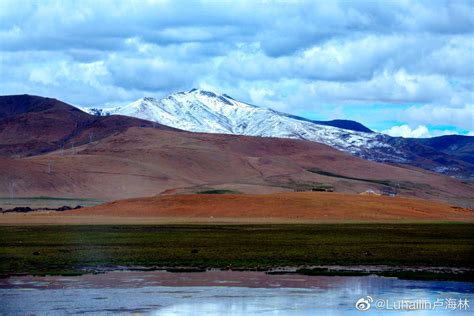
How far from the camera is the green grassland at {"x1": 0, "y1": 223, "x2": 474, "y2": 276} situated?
148 feet

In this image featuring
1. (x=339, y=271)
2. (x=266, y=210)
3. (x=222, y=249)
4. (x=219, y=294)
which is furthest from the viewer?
(x=266, y=210)

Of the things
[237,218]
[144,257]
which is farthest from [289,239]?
[237,218]

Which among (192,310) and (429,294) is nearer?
(192,310)

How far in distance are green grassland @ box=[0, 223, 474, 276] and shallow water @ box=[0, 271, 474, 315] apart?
4.15 m

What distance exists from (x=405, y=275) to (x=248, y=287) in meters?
8.13

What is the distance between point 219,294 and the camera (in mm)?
33906

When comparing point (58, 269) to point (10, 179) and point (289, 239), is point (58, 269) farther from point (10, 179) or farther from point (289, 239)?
point (10, 179)

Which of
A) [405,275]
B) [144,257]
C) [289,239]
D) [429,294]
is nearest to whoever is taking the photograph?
[429,294]

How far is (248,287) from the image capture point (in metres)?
35.8

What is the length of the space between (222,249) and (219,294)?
20.2m

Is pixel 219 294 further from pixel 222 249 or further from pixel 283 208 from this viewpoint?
pixel 283 208

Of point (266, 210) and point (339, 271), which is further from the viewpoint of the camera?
point (266, 210)

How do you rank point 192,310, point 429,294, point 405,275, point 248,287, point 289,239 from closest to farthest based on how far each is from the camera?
point 192,310 → point 429,294 → point 248,287 → point 405,275 → point 289,239

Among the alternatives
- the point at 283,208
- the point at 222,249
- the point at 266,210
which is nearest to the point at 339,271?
the point at 222,249
